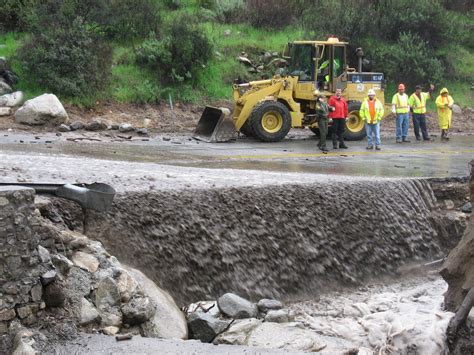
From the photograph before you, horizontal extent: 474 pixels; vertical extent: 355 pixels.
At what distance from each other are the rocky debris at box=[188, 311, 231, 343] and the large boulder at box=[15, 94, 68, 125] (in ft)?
45.8

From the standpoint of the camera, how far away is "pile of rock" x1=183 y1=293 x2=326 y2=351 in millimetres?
6832

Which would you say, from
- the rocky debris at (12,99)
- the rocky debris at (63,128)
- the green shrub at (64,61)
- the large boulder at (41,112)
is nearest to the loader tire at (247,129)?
the rocky debris at (63,128)

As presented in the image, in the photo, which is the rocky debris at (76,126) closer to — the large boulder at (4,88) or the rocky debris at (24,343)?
the large boulder at (4,88)

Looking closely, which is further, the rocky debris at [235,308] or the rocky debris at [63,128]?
the rocky debris at [63,128]

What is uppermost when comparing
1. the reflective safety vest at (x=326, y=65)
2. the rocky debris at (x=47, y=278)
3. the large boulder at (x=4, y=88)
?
the reflective safety vest at (x=326, y=65)

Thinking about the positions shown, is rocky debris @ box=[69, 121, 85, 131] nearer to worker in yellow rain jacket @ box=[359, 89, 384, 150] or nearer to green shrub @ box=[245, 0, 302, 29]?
worker in yellow rain jacket @ box=[359, 89, 384, 150]

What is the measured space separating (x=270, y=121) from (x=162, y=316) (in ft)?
42.4

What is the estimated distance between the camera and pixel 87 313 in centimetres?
603

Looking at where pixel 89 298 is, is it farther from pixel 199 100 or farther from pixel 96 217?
pixel 199 100

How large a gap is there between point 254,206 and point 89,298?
3655mm

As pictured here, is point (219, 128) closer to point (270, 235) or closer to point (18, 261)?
point (270, 235)

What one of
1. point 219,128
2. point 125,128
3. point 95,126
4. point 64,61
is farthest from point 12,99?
point 219,128

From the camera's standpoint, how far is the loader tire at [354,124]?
→ 67.8ft

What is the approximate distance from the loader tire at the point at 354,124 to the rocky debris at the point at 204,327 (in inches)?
563
